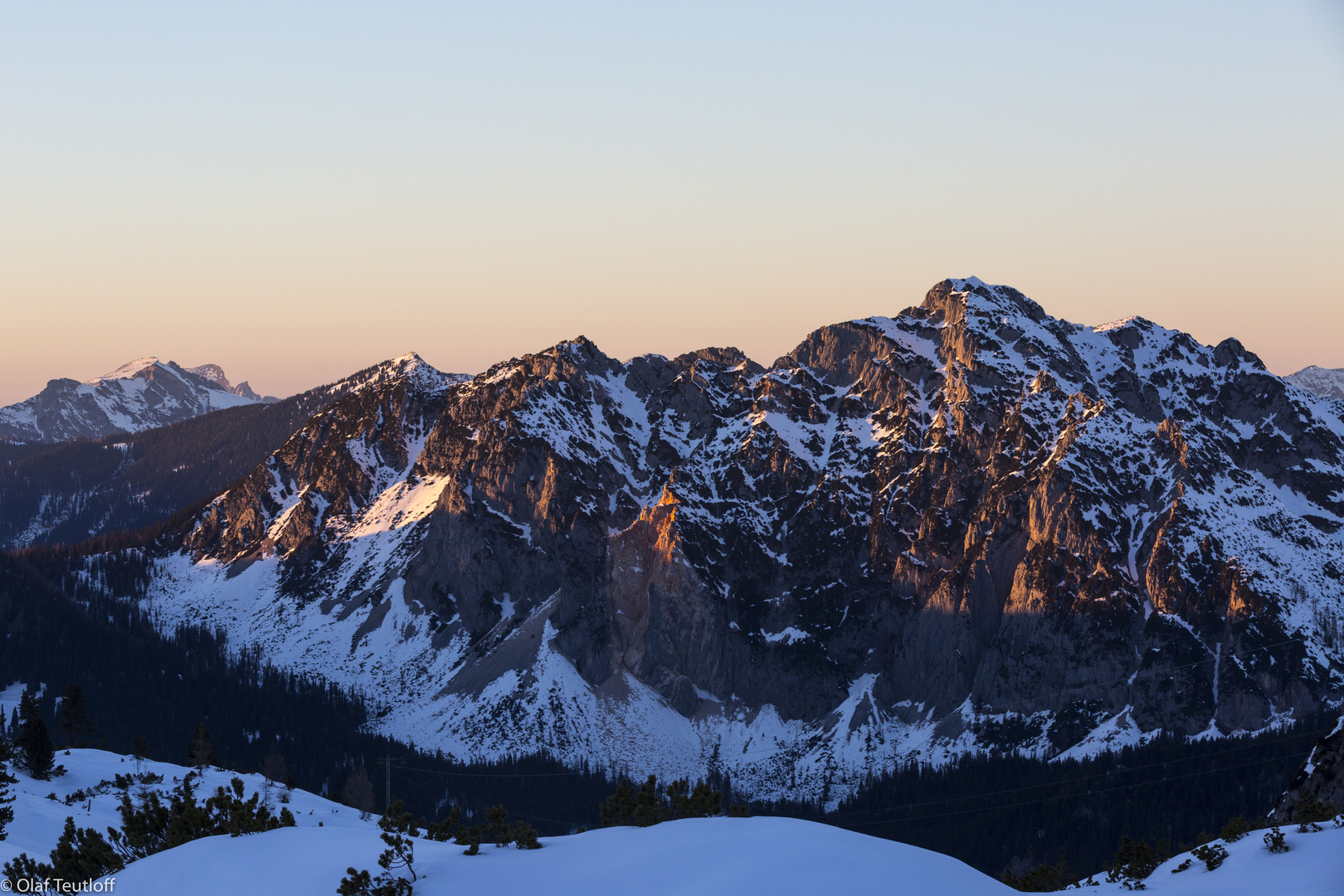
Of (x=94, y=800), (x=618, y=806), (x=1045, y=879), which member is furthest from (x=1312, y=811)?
(x=94, y=800)

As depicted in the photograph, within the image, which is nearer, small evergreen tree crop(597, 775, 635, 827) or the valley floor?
the valley floor

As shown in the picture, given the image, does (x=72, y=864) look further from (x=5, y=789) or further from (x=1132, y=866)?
(x=1132, y=866)

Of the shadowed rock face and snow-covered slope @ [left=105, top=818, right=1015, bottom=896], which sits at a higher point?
snow-covered slope @ [left=105, top=818, right=1015, bottom=896]

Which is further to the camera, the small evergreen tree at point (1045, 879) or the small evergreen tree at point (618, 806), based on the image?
the small evergreen tree at point (618, 806)

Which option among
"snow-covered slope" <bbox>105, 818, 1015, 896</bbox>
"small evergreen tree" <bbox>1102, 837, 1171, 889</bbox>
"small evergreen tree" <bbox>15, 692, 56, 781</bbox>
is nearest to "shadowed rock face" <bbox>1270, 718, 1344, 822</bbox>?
"small evergreen tree" <bbox>1102, 837, 1171, 889</bbox>

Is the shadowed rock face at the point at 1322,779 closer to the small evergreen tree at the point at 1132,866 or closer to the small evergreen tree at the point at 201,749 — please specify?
the small evergreen tree at the point at 1132,866

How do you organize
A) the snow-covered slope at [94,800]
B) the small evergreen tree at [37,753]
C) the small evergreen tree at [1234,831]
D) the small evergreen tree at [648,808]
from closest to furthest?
the small evergreen tree at [1234,831] → the snow-covered slope at [94,800] → the small evergreen tree at [648,808] → the small evergreen tree at [37,753]

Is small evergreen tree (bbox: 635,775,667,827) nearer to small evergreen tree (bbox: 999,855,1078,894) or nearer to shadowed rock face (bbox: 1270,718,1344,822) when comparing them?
small evergreen tree (bbox: 999,855,1078,894)

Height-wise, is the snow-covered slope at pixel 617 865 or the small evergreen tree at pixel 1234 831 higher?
the snow-covered slope at pixel 617 865

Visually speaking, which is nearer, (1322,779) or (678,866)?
(678,866)

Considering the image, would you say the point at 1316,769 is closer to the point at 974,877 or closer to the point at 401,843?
the point at 974,877

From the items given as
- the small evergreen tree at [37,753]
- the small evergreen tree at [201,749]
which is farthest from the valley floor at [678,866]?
the small evergreen tree at [201,749]

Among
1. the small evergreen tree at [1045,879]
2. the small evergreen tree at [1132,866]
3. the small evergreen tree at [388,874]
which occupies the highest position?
the small evergreen tree at [388,874]

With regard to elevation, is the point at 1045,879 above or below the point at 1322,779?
below
